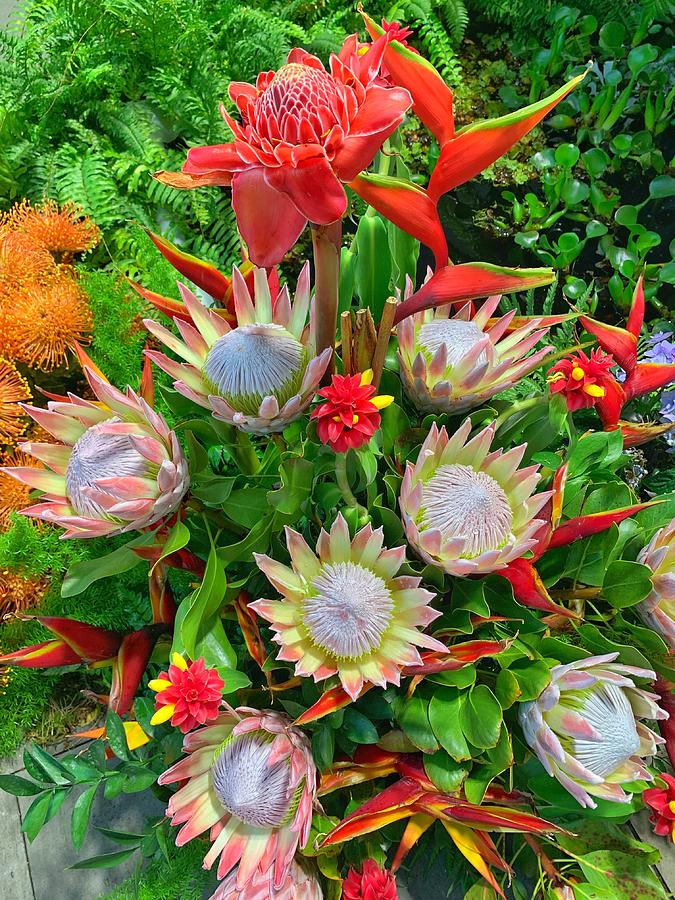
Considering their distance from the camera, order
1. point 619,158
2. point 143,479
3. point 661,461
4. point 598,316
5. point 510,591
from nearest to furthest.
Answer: point 143,479 < point 510,591 < point 661,461 < point 598,316 < point 619,158

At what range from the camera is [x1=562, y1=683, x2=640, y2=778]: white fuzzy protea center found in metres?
0.67

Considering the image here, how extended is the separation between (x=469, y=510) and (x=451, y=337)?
21cm

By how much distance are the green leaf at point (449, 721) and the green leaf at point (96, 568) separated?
387 mm

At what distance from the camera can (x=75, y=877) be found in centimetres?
110

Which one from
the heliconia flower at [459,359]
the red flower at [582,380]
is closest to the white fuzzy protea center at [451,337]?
the heliconia flower at [459,359]

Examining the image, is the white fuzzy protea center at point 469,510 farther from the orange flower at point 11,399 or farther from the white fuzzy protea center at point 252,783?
the orange flower at point 11,399

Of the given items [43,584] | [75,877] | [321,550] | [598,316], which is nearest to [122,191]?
[43,584]

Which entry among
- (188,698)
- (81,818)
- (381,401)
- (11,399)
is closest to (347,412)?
(381,401)

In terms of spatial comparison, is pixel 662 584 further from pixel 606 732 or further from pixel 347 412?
pixel 347 412

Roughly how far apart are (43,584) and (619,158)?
1859mm

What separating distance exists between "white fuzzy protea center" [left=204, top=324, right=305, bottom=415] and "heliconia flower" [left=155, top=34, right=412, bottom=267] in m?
0.17

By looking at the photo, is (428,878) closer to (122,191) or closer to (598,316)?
(598,316)

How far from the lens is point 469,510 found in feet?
2.19

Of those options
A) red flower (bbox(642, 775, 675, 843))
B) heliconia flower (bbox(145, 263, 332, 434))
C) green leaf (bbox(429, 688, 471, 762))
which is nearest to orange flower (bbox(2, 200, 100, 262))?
heliconia flower (bbox(145, 263, 332, 434))
